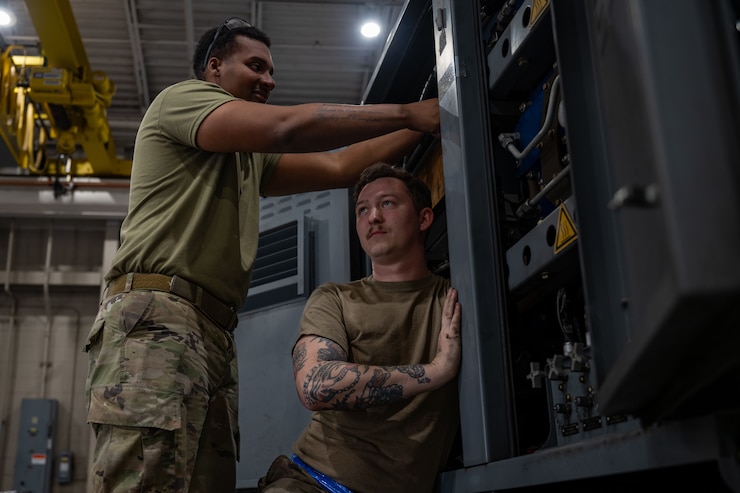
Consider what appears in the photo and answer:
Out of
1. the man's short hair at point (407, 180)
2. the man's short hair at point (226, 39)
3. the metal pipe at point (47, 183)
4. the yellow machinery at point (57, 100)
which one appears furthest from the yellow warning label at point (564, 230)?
the metal pipe at point (47, 183)

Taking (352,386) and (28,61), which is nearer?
(352,386)

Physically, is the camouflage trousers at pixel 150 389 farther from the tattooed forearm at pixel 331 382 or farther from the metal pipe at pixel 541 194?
the metal pipe at pixel 541 194

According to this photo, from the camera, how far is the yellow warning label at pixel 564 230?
157cm

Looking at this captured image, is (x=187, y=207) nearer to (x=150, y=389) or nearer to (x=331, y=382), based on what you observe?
(x=150, y=389)

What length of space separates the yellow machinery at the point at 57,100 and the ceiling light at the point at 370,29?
2553 mm

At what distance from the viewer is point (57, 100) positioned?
6.98 m

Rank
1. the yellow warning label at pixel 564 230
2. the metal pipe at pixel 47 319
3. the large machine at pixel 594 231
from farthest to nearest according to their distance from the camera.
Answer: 1. the metal pipe at pixel 47 319
2. the yellow warning label at pixel 564 230
3. the large machine at pixel 594 231

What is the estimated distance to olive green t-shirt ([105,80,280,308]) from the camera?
2.22 metres

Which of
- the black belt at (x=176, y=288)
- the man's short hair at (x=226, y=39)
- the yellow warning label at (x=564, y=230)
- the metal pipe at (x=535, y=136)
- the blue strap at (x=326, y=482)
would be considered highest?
the man's short hair at (x=226, y=39)

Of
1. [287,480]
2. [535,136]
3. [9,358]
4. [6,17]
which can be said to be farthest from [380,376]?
[9,358]

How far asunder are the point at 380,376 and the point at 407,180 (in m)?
0.79

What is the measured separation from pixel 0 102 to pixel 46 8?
1.42 m

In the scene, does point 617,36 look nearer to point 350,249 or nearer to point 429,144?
point 429,144

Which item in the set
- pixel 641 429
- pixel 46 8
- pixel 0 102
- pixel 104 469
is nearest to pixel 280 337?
pixel 104 469
